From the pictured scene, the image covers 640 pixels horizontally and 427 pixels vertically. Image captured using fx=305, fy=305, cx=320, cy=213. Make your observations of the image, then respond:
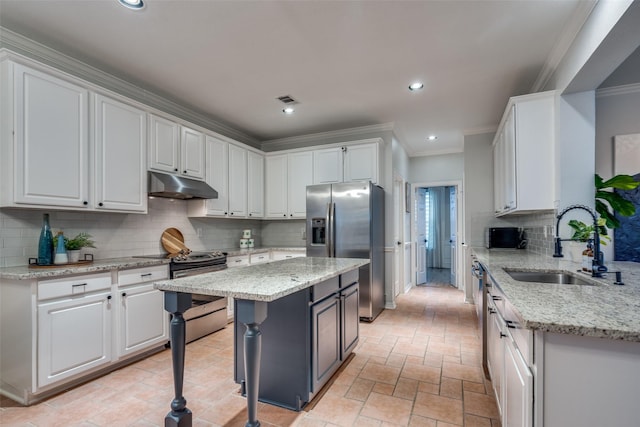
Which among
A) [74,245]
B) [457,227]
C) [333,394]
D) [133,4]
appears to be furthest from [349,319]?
[457,227]

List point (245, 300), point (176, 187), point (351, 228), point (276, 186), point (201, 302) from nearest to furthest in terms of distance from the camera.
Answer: point (245, 300)
point (176, 187)
point (201, 302)
point (351, 228)
point (276, 186)

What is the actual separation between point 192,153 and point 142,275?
5.08ft

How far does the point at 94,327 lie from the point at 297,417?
1.72 m

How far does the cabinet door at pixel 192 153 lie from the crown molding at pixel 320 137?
5.53 feet

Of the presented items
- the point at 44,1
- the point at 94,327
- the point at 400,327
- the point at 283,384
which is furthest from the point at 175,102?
the point at 400,327

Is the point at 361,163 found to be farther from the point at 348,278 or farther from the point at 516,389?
the point at 516,389

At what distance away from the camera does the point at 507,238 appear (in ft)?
13.0

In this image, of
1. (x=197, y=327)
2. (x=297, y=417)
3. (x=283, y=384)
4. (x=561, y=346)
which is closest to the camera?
(x=561, y=346)

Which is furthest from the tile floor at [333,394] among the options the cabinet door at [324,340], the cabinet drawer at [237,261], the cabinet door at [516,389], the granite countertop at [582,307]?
the granite countertop at [582,307]

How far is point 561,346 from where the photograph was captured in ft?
3.16

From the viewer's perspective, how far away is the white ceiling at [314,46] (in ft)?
6.94

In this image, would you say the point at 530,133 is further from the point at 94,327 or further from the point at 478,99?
the point at 94,327

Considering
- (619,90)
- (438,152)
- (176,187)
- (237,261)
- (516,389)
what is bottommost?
(516,389)

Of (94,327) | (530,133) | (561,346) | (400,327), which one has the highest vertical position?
(530,133)
